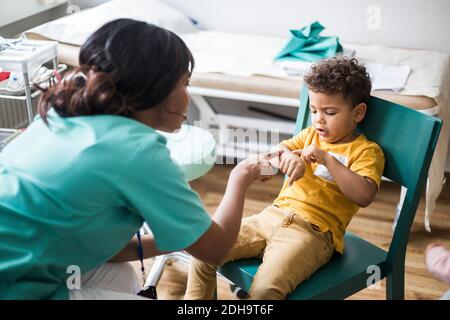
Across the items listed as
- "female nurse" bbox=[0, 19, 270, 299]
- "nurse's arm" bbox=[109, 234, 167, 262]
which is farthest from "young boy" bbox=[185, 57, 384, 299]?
"female nurse" bbox=[0, 19, 270, 299]

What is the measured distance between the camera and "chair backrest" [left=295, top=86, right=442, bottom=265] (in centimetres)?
130

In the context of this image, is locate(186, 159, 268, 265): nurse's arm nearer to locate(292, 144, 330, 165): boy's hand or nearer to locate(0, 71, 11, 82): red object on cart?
locate(292, 144, 330, 165): boy's hand

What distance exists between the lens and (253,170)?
1225mm

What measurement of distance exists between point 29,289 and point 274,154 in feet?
2.14

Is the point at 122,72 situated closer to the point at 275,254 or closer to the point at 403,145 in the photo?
the point at 275,254

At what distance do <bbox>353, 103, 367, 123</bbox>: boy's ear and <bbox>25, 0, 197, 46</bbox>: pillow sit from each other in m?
1.32

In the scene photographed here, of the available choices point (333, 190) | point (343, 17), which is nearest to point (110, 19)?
point (343, 17)

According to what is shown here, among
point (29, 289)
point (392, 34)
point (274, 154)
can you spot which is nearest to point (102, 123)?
point (29, 289)

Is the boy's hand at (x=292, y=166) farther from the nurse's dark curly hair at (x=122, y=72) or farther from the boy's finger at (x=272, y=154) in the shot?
the nurse's dark curly hair at (x=122, y=72)

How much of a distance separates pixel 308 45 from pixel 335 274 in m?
1.33

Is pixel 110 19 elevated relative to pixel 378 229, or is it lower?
elevated

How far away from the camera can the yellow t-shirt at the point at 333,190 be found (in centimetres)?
135

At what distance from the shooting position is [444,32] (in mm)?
2594

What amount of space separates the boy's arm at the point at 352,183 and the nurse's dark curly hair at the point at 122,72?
1.51 ft
